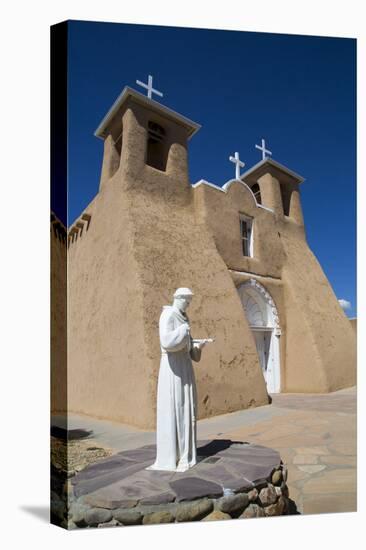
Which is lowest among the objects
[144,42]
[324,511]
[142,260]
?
[324,511]

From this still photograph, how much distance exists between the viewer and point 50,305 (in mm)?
4766

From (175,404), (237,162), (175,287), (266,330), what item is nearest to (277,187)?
(237,162)

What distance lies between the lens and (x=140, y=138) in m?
9.50

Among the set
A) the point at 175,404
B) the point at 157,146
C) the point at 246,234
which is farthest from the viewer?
the point at 246,234

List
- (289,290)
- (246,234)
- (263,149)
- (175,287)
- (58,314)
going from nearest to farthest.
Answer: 1. (58,314)
2. (175,287)
3. (246,234)
4. (289,290)
5. (263,149)

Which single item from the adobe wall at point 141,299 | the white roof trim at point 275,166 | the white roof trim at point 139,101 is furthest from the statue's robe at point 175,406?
the white roof trim at point 275,166

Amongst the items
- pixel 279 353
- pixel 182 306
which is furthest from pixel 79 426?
pixel 279 353

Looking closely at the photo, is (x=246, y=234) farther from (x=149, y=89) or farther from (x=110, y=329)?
(x=110, y=329)

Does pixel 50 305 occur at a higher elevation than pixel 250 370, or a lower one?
higher

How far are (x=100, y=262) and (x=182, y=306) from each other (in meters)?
4.72

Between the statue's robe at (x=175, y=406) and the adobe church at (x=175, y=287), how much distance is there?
3.84 feet

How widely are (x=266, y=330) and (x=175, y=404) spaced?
848cm

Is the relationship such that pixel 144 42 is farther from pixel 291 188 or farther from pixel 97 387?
pixel 291 188

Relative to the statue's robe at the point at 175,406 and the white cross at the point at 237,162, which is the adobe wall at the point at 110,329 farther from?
the white cross at the point at 237,162
